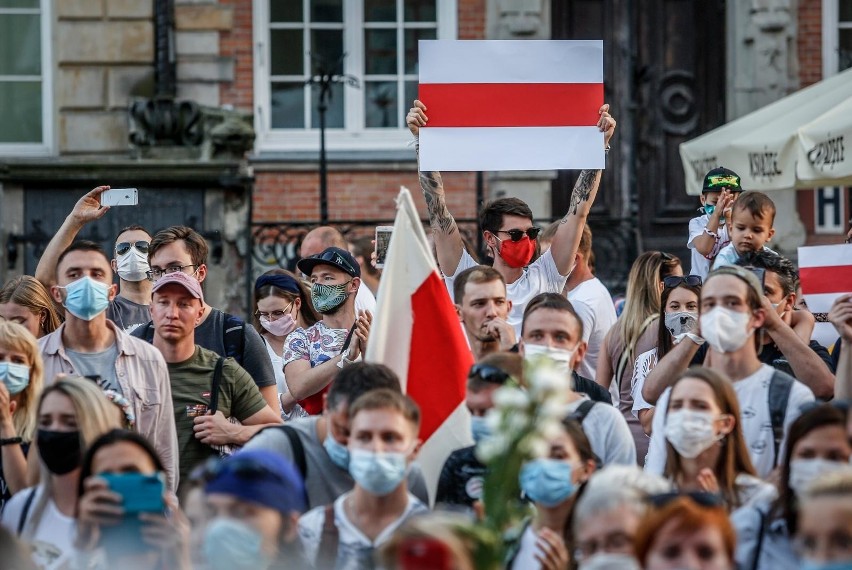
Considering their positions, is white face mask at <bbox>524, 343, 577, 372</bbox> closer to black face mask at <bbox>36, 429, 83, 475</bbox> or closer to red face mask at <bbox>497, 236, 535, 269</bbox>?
red face mask at <bbox>497, 236, 535, 269</bbox>

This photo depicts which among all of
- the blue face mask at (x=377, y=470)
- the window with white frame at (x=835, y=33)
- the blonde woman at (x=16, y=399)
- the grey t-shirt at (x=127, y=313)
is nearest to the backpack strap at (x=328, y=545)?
the blue face mask at (x=377, y=470)

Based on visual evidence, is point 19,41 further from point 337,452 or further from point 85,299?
point 337,452

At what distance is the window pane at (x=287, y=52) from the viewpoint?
16.0m

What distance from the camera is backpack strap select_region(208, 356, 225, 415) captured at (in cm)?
720

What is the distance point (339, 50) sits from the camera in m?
16.1

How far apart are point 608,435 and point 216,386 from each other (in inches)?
74.4

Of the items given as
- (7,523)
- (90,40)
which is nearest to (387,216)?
(90,40)

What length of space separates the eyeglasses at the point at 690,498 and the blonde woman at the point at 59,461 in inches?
78.3

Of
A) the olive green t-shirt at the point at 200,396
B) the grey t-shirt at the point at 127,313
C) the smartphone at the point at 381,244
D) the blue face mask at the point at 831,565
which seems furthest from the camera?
the smartphone at the point at 381,244

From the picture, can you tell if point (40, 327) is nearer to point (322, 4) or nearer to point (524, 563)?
point (524, 563)

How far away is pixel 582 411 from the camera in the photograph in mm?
6320

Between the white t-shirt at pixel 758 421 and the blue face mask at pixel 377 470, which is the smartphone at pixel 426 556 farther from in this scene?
the white t-shirt at pixel 758 421

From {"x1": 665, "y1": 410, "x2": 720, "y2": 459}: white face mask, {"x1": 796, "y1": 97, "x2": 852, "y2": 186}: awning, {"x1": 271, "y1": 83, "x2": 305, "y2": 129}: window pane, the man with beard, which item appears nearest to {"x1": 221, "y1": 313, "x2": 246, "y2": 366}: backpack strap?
the man with beard

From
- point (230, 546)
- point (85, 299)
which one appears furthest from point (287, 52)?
point (230, 546)
